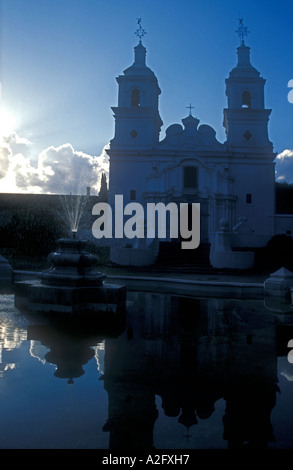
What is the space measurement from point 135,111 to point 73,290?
27386 mm

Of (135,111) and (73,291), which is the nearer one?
(73,291)

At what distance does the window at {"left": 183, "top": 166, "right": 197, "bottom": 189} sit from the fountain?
22949 millimetres

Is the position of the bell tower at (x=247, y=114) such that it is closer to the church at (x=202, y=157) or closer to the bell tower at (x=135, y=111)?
the church at (x=202, y=157)

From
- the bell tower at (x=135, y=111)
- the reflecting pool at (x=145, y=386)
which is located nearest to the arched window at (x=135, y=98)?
the bell tower at (x=135, y=111)

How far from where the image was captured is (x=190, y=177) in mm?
30203

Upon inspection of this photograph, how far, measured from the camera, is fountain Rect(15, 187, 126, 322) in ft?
23.8

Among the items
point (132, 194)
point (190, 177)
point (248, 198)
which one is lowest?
point (248, 198)

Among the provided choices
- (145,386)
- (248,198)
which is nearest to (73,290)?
(145,386)

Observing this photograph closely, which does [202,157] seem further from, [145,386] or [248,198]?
[145,386]

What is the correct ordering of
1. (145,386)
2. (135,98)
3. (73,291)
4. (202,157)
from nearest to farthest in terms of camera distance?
(145,386) → (73,291) → (202,157) → (135,98)

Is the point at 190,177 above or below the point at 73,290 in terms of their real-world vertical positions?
above

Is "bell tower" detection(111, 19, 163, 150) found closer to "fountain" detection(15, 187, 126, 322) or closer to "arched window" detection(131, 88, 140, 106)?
"arched window" detection(131, 88, 140, 106)

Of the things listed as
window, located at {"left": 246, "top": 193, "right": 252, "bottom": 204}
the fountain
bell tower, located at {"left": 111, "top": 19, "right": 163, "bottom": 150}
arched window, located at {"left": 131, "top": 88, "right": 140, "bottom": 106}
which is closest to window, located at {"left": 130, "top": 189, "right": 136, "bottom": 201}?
bell tower, located at {"left": 111, "top": 19, "right": 163, "bottom": 150}

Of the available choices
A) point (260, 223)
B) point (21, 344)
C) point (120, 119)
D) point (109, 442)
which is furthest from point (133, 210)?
point (109, 442)
